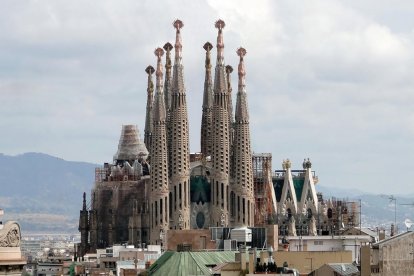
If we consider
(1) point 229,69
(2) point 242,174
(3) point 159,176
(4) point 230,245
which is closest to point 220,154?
(2) point 242,174

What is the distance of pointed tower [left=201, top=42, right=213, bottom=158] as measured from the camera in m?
183

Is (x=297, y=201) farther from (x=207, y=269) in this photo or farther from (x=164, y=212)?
(x=207, y=269)

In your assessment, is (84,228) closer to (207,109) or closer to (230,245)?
(207,109)

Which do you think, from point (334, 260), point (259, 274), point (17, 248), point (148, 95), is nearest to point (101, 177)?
point (148, 95)

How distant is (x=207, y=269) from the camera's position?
71000 mm

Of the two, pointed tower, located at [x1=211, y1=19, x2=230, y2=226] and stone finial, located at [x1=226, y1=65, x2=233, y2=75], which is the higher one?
stone finial, located at [x1=226, y1=65, x2=233, y2=75]

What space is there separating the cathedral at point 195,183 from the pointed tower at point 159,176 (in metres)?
0.09

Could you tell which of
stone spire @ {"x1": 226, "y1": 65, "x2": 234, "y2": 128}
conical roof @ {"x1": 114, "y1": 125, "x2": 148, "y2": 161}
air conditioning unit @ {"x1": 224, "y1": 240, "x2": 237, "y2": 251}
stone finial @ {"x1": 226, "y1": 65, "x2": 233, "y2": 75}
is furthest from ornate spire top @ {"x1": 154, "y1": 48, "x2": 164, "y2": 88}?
air conditioning unit @ {"x1": 224, "y1": 240, "x2": 237, "y2": 251}

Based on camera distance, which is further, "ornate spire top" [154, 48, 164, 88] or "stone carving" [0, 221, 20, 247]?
"ornate spire top" [154, 48, 164, 88]

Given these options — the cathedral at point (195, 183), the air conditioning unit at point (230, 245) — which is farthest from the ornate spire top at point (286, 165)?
the air conditioning unit at point (230, 245)

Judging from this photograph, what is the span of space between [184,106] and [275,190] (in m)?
18.0

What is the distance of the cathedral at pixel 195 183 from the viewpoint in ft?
576

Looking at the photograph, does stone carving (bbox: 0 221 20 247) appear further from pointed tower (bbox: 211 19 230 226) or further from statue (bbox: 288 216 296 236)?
pointed tower (bbox: 211 19 230 226)

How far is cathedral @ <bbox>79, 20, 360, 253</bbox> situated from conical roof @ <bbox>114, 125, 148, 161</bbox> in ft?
16.4
